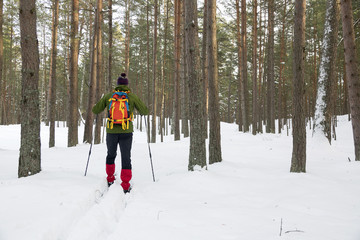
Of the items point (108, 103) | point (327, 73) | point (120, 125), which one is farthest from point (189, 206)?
point (327, 73)

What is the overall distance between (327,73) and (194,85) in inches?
270

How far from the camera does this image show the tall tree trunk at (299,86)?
5.54 meters

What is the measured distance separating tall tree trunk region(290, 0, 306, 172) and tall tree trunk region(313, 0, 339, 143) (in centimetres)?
467

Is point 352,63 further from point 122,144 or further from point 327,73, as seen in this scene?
point 122,144

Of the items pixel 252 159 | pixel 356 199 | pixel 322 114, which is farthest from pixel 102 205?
pixel 322 114

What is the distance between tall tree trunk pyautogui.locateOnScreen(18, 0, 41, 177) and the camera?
4.62 meters

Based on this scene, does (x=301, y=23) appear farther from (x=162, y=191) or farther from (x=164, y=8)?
(x=164, y=8)

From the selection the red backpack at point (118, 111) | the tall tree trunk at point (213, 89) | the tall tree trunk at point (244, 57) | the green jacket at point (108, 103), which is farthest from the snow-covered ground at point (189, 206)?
the tall tree trunk at point (244, 57)

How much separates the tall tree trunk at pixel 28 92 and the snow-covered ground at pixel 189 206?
18.9 inches

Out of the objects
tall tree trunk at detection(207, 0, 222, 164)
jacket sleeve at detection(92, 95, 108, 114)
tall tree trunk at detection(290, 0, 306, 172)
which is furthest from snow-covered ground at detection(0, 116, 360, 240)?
jacket sleeve at detection(92, 95, 108, 114)

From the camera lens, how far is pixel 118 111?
16.0 ft

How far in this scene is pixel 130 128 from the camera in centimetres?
498

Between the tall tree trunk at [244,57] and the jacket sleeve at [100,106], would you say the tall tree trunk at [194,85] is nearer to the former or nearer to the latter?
the jacket sleeve at [100,106]

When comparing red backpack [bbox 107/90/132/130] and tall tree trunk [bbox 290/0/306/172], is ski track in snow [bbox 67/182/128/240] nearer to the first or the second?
red backpack [bbox 107/90/132/130]
